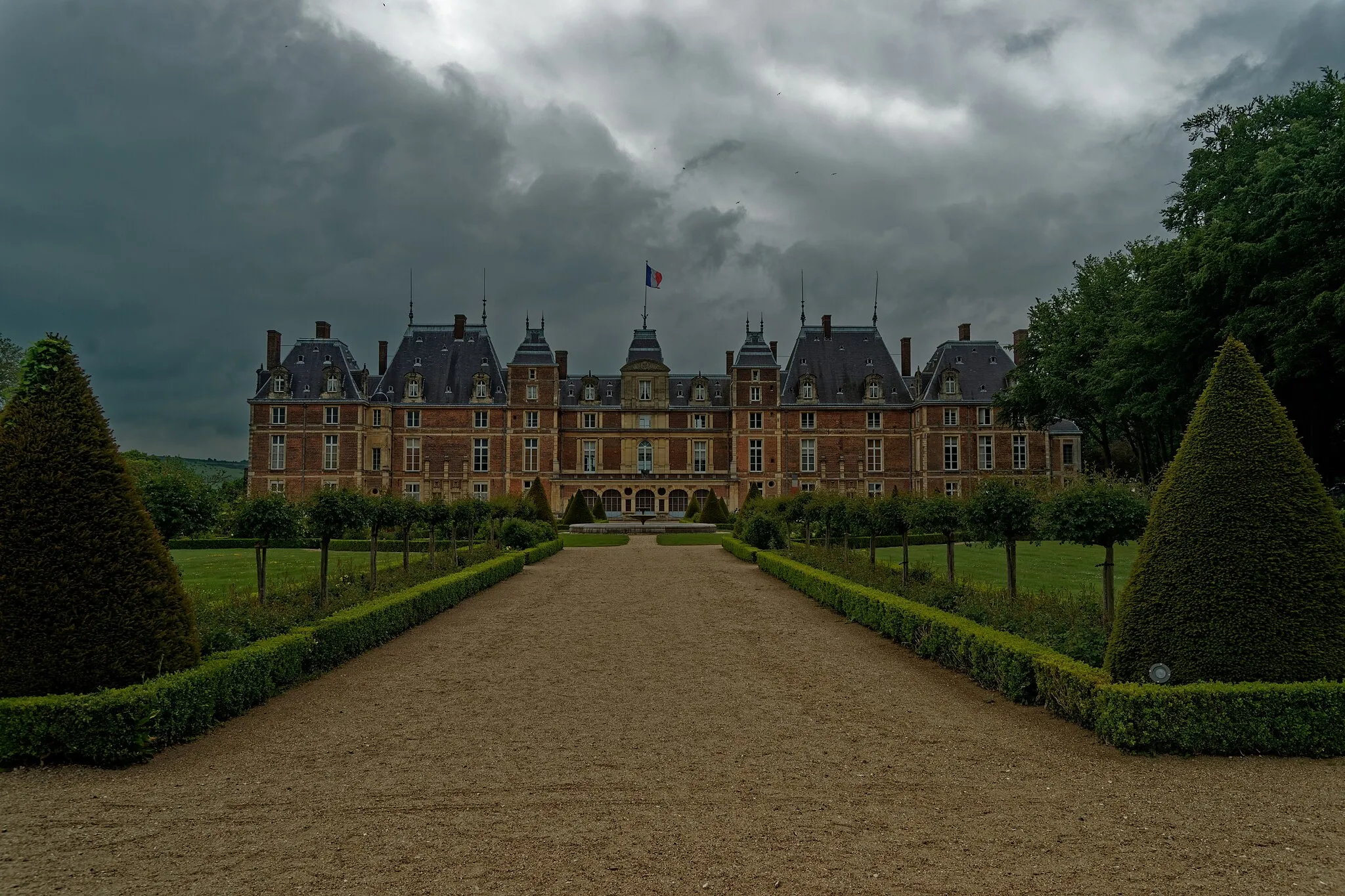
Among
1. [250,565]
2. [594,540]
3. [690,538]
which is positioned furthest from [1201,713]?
[594,540]

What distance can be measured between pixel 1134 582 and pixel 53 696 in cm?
836

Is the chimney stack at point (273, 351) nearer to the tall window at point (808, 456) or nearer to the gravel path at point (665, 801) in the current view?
the tall window at point (808, 456)

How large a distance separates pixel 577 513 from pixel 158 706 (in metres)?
35.7

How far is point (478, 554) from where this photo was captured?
21.6 meters

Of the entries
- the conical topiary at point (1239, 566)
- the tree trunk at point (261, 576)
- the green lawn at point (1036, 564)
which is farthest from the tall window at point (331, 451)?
the conical topiary at point (1239, 566)

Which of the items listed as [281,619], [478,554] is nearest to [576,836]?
[281,619]

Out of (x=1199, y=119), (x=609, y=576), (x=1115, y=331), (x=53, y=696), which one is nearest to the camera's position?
(x=53, y=696)

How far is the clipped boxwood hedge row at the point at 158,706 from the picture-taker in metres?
6.10

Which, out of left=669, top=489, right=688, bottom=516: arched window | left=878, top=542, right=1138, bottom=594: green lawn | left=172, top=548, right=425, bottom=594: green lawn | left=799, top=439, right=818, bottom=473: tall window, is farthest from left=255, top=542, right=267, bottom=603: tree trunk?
left=799, top=439, right=818, bottom=473: tall window

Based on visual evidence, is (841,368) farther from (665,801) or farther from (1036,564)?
(665,801)

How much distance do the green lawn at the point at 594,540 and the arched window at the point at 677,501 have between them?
45.0 feet

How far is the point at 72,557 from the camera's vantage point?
6.54 meters

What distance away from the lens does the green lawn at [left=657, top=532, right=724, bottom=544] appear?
3281 cm

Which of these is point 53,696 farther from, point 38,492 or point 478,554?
point 478,554
